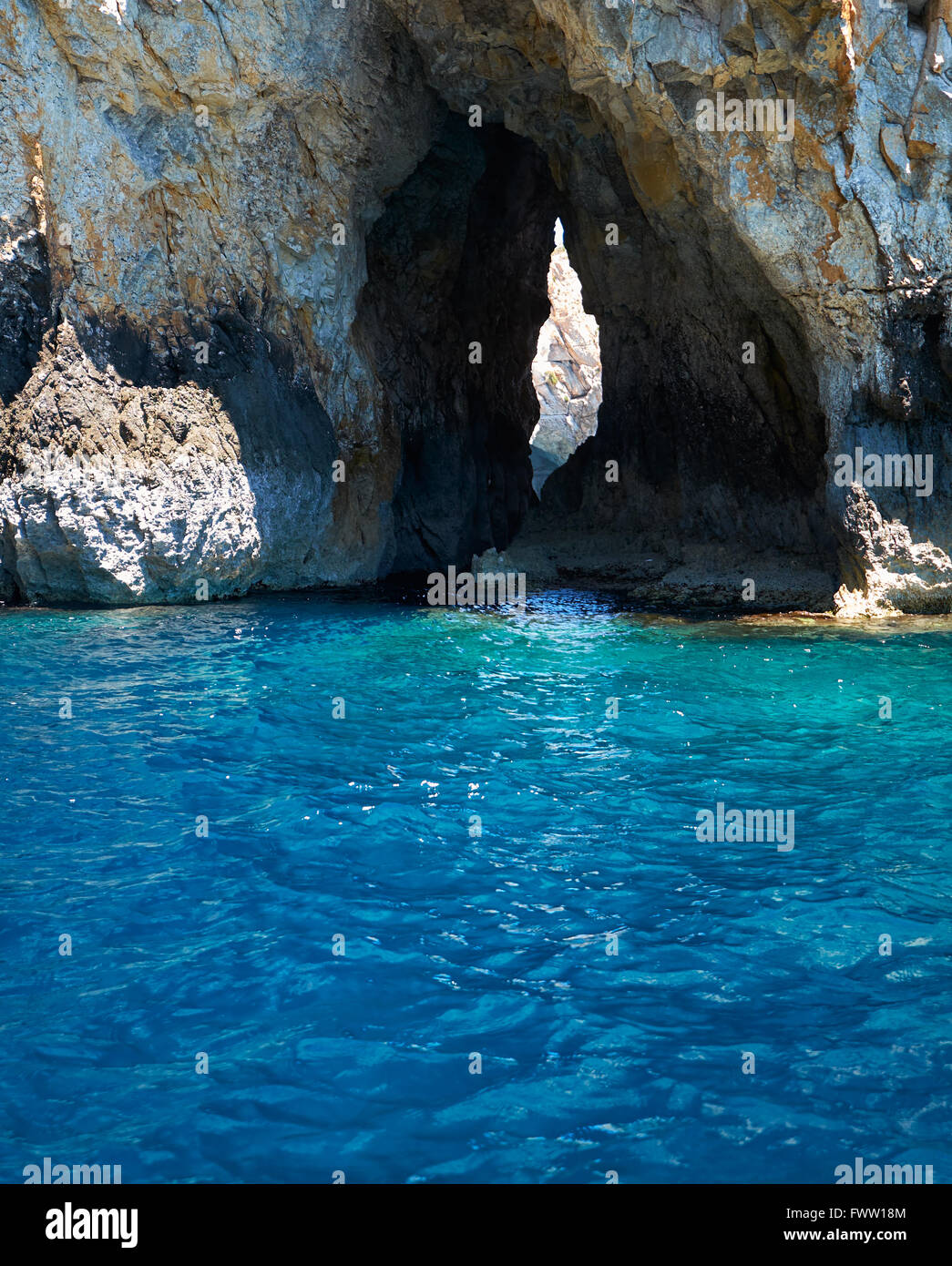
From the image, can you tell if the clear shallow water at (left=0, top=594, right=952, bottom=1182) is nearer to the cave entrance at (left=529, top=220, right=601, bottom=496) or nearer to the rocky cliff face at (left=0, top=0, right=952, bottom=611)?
the rocky cliff face at (left=0, top=0, right=952, bottom=611)

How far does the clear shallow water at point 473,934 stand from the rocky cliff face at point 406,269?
20.7 ft

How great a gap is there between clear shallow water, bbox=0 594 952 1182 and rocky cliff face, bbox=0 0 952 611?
6302mm

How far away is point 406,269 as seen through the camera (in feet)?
71.4

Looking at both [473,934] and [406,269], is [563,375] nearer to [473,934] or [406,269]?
[406,269]

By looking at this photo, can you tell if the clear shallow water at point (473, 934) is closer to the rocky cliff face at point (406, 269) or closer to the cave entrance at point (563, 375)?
the rocky cliff face at point (406, 269)

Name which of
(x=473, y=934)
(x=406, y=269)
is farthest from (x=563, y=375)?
(x=473, y=934)

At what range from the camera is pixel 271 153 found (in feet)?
55.0

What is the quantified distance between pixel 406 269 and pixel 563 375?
33.0m

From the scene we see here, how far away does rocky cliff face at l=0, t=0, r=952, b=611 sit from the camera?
550 inches

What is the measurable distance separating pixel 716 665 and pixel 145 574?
8838 mm

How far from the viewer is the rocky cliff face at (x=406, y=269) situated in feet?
45.9

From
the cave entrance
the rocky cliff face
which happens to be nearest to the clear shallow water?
the rocky cliff face
